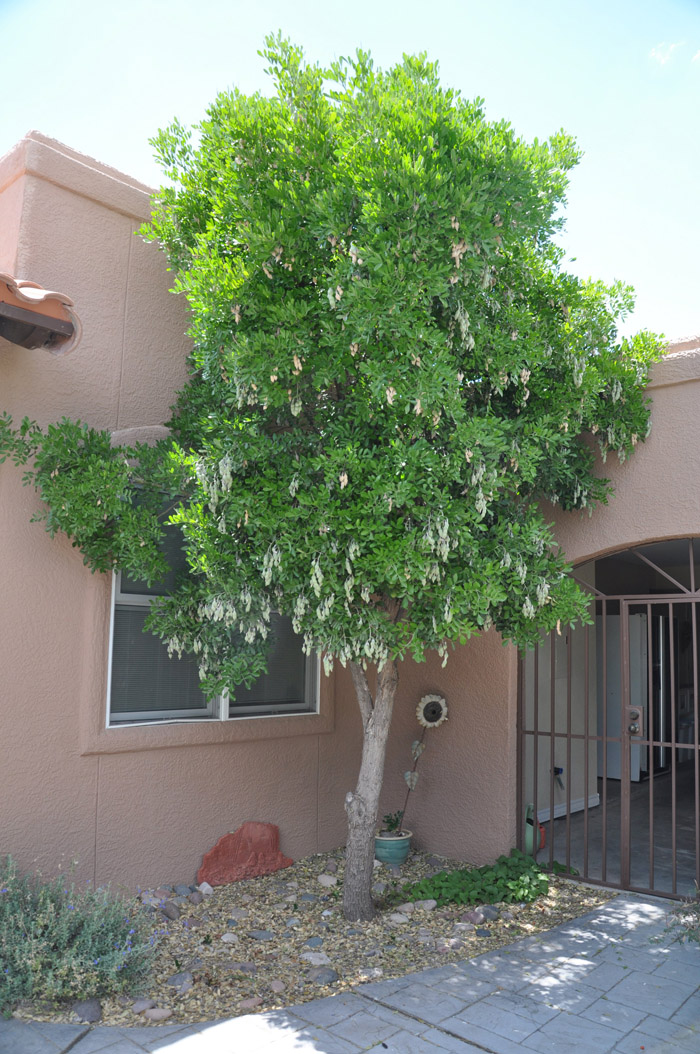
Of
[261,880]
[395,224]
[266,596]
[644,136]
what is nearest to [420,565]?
[266,596]

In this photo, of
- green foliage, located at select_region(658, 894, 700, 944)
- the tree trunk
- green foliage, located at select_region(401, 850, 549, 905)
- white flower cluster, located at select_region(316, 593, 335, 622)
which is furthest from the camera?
green foliage, located at select_region(401, 850, 549, 905)

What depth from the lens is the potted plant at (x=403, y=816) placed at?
19.5ft

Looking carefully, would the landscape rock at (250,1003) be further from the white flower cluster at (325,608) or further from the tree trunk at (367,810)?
the white flower cluster at (325,608)

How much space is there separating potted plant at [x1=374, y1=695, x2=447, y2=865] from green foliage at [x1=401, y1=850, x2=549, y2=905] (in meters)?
0.48

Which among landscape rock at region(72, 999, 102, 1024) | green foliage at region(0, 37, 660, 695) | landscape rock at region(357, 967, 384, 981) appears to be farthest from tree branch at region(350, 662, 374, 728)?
landscape rock at region(72, 999, 102, 1024)

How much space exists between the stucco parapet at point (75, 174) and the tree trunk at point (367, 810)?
3.59 meters

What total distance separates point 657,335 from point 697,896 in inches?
150

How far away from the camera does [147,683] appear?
17.4 feet

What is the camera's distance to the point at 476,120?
13.4ft

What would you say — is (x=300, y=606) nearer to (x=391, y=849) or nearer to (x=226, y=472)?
(x=226, y=472)

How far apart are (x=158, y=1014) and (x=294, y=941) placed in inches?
45.0

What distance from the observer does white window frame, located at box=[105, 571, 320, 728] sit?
5045 millimetres

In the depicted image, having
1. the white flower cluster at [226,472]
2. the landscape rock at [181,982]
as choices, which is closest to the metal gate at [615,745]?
the white flower cluster at [226,472]

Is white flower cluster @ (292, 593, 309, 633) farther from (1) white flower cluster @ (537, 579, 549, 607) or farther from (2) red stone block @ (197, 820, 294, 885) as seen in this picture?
(2) red stone block @ (197, 820, 294, 885)
